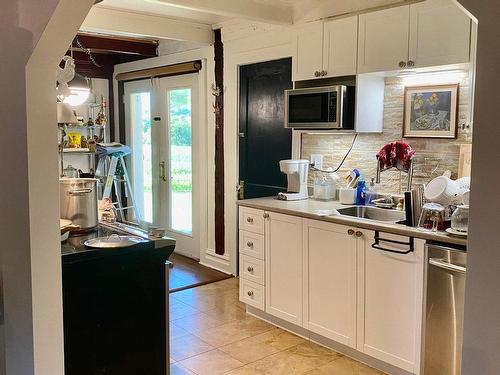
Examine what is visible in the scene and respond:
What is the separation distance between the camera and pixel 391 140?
369cm

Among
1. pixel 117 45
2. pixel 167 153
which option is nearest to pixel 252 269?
pixel 167 153

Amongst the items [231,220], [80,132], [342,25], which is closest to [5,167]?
[342,25]

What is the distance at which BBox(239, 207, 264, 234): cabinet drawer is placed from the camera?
150 inches

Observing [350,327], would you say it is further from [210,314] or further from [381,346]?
[210,314]

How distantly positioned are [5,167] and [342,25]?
2488 mm

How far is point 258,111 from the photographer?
182 inches

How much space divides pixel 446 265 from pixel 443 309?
25cm

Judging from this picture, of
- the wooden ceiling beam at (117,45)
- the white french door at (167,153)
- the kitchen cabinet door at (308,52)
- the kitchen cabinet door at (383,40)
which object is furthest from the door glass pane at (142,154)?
the kitchen cabinet door at (383,40)

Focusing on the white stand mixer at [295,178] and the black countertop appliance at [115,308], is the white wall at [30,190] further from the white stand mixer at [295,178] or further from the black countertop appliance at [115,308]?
the white stand mixer at [295,178]

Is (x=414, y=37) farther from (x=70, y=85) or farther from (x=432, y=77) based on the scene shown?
(x=70, y=85)

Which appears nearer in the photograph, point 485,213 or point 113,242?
point 485,213

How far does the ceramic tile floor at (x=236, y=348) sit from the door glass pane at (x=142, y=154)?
2.44 metres

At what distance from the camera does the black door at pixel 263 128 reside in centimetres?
441

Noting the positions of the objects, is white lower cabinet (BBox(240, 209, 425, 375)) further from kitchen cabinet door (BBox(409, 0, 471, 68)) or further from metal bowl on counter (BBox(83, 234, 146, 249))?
metal bowl on counter (BBox(83, 234, 146, 249))
